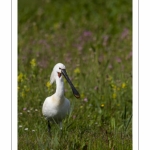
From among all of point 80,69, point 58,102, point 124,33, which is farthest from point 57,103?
point 124,33

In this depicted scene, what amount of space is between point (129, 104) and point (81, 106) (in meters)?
0.72

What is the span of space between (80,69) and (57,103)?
2291 millimetres

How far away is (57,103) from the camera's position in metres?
5.80

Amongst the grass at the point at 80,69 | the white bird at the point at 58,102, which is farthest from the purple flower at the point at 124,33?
the white bird at the point at 58,102

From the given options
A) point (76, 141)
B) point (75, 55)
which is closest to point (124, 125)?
point (76, 141)

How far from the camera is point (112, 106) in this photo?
7004 millimetres

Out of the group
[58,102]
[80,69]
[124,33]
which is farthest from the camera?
[124,33]

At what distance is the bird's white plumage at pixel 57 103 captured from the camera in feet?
19.0

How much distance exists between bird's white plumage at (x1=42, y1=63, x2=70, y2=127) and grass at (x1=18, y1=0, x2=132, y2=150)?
0.41 feet

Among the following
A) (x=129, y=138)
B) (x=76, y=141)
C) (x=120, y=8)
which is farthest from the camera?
(x=120, y=8)

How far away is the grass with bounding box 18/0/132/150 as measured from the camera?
5.82m

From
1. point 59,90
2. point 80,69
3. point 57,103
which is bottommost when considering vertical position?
point 57,103

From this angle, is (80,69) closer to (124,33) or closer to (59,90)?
(124,33)
